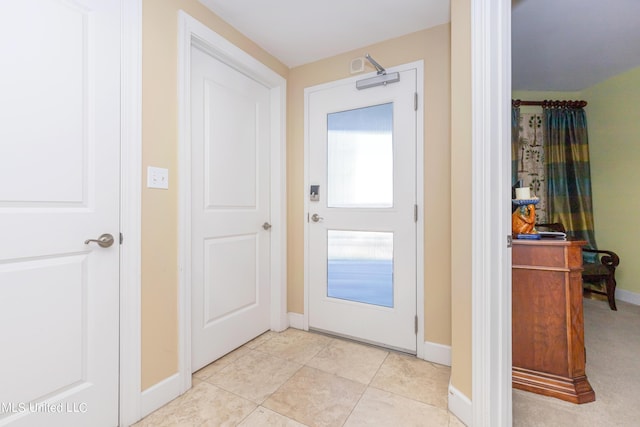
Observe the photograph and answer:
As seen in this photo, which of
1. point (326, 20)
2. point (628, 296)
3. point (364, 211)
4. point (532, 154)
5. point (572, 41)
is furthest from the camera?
point (532, 154)

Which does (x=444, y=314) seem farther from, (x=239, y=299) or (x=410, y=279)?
(x=239, y=299)

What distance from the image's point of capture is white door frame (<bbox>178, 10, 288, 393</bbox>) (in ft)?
5.20

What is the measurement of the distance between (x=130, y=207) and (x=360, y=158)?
160 centimetres

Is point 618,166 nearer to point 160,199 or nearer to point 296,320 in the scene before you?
point 296,320

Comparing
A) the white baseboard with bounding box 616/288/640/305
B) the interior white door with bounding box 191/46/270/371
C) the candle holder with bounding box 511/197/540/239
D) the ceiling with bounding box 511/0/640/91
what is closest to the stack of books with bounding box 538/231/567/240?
the candle holder with bounding box 511/197/540/239

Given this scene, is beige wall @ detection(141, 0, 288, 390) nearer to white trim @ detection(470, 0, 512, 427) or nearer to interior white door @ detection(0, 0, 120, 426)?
interior white door @ detection(0, 0, 120, 426)

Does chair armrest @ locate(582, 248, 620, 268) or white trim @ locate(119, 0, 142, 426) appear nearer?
white trim @ locate(119, 0, 142, 426)

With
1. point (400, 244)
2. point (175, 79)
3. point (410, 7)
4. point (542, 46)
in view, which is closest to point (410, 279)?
point (400, 244)

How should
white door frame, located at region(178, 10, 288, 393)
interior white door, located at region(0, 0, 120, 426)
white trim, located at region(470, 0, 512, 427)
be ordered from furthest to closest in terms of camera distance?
white door frame, located at region(178, 10, 288, 393) < white trim, located at region(470, 0, 512, 427) < interior white door, located at region(0, 0, 120, 426)

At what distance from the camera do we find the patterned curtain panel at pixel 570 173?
3205 millimetres

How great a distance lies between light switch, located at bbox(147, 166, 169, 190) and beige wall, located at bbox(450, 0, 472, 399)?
1.59 m

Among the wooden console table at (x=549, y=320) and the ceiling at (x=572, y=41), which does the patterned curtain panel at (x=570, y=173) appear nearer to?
the ceiling at (x=572, y=41)

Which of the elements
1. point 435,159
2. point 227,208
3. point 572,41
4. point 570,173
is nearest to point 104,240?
point 227,208

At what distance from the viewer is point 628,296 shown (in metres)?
2.98
